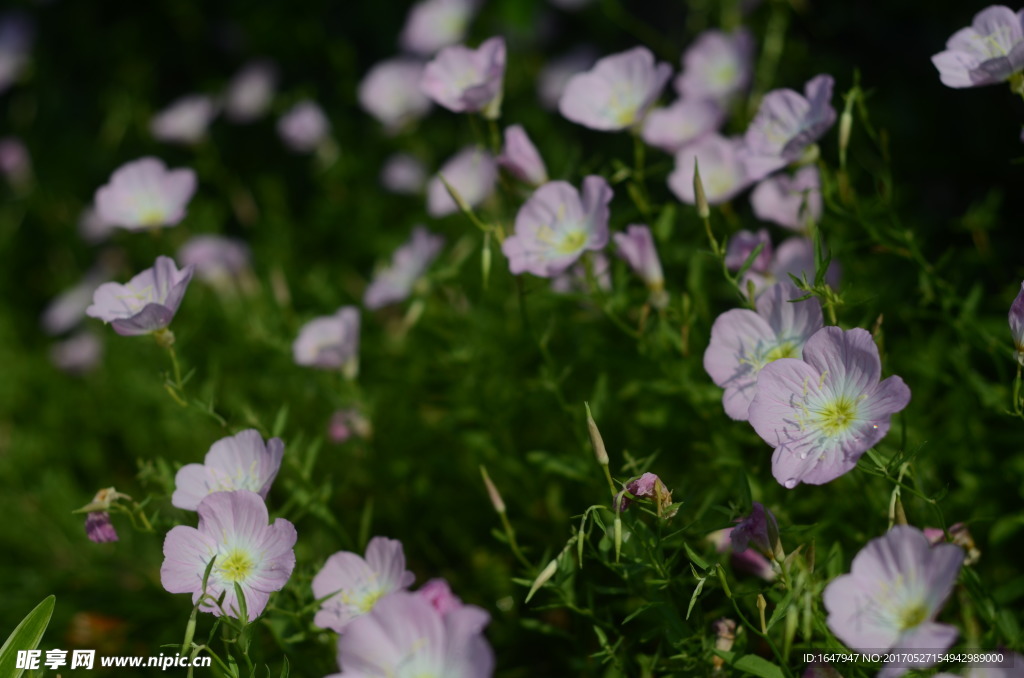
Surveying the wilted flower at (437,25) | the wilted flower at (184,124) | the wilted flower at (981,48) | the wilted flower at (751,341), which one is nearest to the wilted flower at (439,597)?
the wilted flower at (751,341)

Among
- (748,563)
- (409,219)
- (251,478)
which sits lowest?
(409,219)

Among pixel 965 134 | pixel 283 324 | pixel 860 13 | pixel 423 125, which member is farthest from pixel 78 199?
pixel 965 134

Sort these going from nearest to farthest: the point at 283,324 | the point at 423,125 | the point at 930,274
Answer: the point at 930,274 < the point at 283,324 < the point at 423,125

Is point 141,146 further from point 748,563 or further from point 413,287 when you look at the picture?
point 748,563

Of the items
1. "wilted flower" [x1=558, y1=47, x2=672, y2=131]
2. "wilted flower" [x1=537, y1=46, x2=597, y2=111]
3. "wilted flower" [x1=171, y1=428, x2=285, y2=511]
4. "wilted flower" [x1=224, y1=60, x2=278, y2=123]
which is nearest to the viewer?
"wilted flower" [x1=171, y1=428, x2=285, y2=511]

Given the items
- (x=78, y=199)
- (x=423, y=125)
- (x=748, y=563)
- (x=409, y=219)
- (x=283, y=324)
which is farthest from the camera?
(x=78, y=199)

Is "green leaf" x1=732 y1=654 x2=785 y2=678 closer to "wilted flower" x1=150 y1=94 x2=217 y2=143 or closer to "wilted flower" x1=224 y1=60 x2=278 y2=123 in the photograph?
"wilted flower" x1=150 y1=94 x2=217 y2=143

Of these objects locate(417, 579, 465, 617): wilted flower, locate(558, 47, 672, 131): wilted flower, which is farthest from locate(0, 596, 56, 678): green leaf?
locate(558, 47, 672, 131): wilted flower
